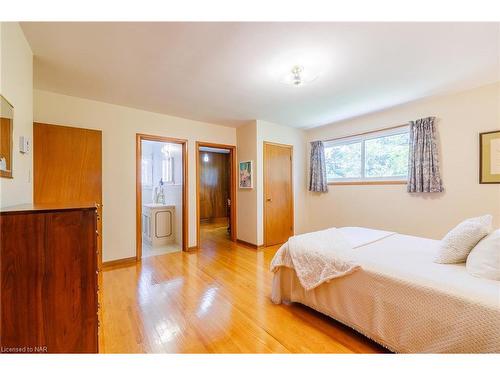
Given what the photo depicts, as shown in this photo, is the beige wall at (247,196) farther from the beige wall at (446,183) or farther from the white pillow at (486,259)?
the white pillow at (486,259)

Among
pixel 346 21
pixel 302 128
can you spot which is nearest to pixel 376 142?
pixel 302 128

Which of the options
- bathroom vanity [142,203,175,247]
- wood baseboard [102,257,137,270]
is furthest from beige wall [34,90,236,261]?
bathroom vanity [142,203,175,247]

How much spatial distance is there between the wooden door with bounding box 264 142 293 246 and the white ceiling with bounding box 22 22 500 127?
128 cm

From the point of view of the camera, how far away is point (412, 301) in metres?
1.29

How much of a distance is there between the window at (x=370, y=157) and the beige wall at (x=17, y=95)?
13.9 feet

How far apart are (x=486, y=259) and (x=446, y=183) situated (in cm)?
204

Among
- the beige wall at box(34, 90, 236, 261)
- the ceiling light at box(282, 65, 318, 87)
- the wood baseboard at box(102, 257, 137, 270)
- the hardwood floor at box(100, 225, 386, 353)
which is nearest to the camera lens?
the hardwood floor at box(100, 225, 386, 353)

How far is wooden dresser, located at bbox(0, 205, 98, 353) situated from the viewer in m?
0.95

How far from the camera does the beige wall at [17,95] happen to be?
1.35 m

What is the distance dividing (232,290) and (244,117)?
2.72m

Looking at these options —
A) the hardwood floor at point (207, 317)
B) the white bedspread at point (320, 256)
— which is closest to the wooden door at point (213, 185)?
the hardwood floor at point (207, 317)

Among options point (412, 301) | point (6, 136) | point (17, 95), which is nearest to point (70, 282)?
point (6, 136)

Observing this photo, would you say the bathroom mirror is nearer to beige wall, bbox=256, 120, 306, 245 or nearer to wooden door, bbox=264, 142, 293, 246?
beige wall, bbox=256, 120, 306, 245
